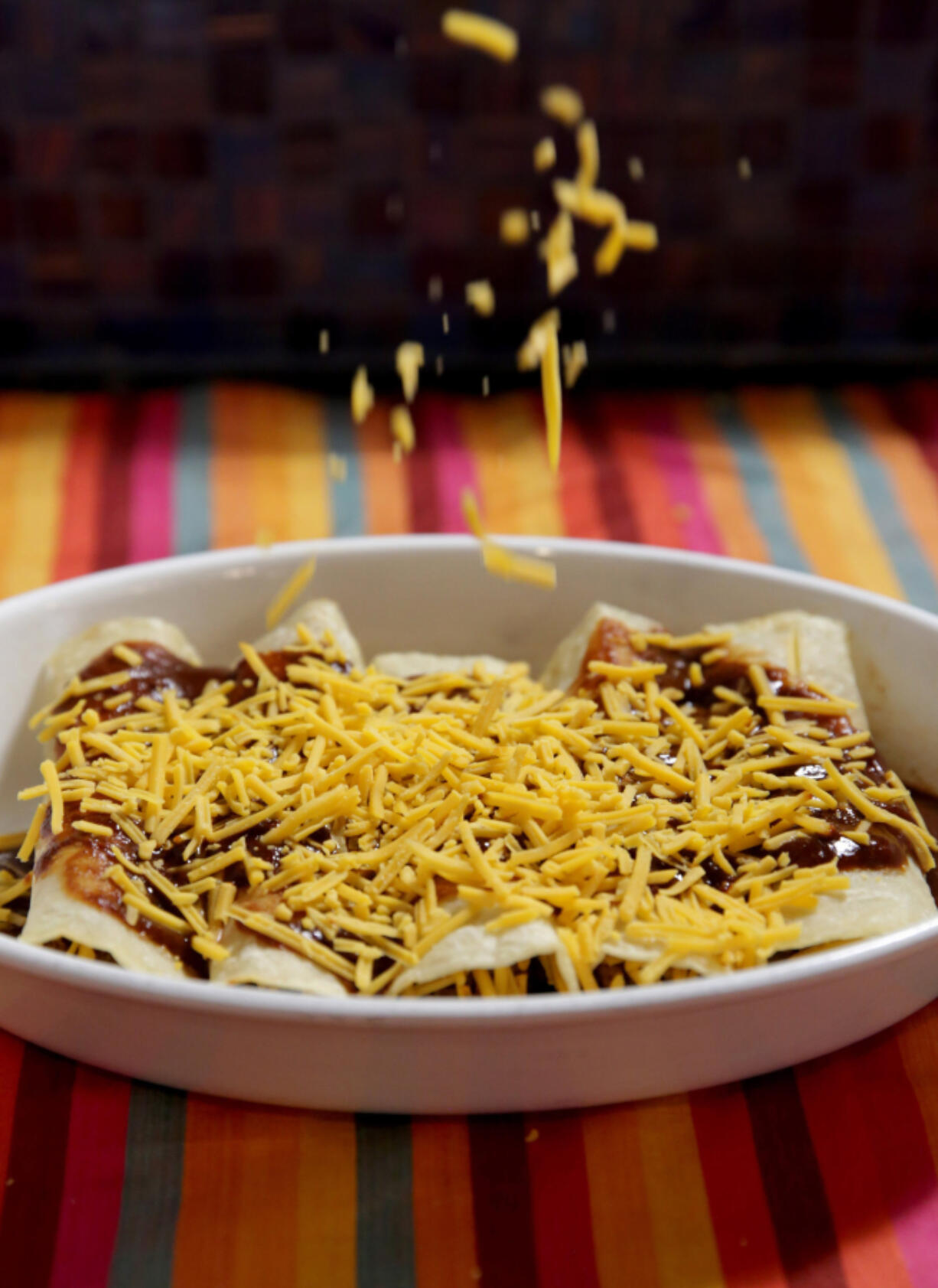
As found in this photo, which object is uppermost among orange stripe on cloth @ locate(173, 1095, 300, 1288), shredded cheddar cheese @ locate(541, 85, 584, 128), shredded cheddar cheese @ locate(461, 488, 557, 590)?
shredded cheddar cheese @ locate(541, 85, 584, 128)

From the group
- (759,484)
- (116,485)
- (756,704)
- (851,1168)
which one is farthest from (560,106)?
(851,1168)

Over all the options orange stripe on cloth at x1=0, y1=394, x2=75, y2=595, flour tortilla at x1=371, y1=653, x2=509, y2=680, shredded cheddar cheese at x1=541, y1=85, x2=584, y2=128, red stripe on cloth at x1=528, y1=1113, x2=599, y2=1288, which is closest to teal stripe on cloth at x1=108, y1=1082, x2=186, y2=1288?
red stripe on cloth at x1=528, y1=1113, x2=599, y2=1288

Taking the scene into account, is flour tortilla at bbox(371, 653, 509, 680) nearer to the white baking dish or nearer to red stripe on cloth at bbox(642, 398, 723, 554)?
the white baking dish

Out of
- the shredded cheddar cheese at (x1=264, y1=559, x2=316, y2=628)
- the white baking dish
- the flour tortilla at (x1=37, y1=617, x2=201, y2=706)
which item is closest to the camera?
the white baking dish

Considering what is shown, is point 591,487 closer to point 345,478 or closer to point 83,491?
point 345,478

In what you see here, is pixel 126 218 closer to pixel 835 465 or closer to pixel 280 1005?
pixel 835 465

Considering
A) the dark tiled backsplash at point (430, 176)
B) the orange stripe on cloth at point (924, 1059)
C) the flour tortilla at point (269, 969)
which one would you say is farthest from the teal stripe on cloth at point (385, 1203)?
the dark tiled backsplash at point (430, 176)
